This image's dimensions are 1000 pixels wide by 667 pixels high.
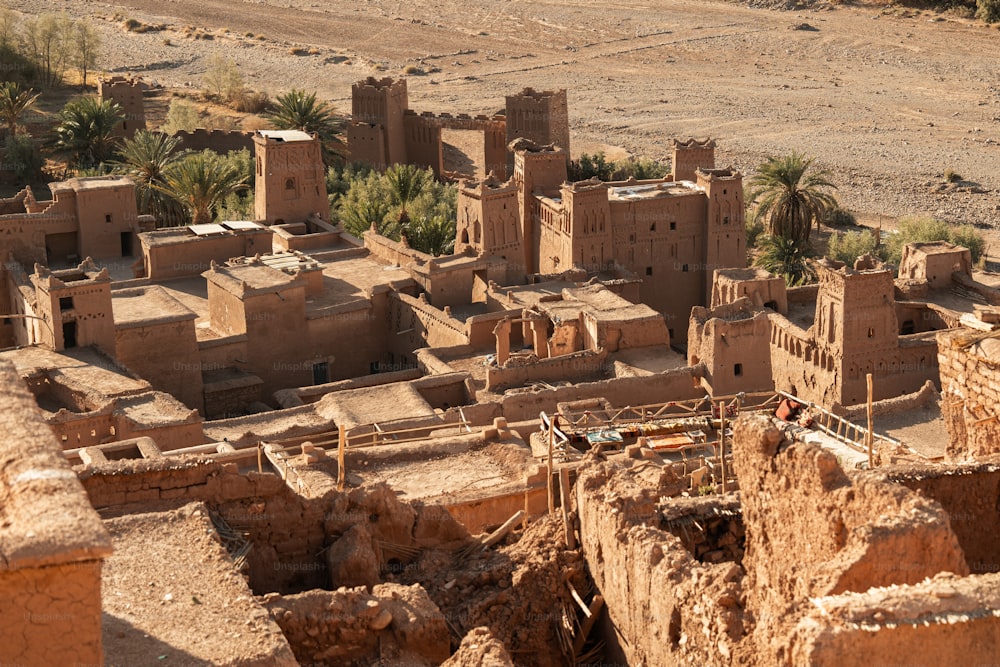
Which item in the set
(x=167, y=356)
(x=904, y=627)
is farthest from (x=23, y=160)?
(x=904, y=627)

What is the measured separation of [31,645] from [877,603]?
183 inches

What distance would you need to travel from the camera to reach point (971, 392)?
14.1m

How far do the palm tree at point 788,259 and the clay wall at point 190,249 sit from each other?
46.9 ft

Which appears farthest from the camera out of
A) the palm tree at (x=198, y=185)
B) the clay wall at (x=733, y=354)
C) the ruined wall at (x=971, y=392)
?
the palm tree at (x=198, y=185)

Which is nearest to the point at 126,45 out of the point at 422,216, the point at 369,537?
the point at 422,216

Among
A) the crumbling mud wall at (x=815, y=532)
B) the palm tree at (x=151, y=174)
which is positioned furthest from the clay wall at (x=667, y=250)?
the crumbling mud wall at (x=815, y=532)

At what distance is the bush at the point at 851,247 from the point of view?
44.3m

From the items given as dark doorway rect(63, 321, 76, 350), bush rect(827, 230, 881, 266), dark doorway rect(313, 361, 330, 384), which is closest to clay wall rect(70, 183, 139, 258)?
dark doorway rect(313, 361, 330, 384)

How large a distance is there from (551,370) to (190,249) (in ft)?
35.1

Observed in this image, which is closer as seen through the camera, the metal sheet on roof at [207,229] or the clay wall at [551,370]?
the clay wall at [551,370]

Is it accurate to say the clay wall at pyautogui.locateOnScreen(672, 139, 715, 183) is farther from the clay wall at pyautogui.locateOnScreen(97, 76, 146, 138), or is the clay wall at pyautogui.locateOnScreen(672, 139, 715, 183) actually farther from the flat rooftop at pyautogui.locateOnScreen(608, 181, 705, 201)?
the clay wall at pyautogui.locateOnScreen(97, 76, 146, 138)

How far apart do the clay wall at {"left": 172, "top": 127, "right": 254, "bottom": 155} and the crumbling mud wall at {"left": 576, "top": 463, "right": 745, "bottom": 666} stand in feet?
135

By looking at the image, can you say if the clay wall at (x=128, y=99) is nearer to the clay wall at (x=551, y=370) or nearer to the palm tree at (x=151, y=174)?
the palm tree at (x=151, y=174)

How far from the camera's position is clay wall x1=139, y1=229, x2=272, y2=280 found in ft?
114
